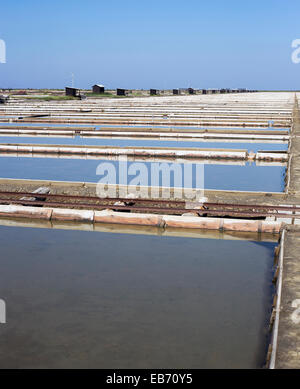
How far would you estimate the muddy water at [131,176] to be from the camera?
1128 cm

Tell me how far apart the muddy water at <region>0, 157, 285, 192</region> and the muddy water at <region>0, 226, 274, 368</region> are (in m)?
4.33

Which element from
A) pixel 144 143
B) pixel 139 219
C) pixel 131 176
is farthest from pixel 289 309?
pixel 144 143

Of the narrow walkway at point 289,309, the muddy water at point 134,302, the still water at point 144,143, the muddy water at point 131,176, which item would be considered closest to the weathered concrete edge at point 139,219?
the muddy water at point 134,302

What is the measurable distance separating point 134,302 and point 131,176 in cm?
694

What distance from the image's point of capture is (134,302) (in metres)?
5.02

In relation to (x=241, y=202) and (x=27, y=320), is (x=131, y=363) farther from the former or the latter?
(x=241, y=202)

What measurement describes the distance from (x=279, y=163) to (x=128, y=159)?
4.51m

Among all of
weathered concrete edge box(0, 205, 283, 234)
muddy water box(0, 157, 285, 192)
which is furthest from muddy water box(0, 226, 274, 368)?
muddy water box(0, 157, 285, 192)

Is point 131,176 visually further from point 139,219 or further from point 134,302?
point 134,302

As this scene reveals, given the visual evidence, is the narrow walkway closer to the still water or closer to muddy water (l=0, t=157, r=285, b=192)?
muddy water (l=0, t=157, r=285, b=192)

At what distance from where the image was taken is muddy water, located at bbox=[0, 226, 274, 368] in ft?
13.5

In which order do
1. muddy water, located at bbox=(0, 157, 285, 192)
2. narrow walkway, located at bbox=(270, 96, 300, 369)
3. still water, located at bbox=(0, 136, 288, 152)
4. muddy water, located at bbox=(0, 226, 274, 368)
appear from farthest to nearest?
still water, located at bbox=(0, 136, 288, 152) < muddy water, located at bbox=(0, 157, 285, 192) < muddy water, located at bbox=(0, 226, 274, 368) < narrow walkway, located at bbox=(270, 96, 300, 369)

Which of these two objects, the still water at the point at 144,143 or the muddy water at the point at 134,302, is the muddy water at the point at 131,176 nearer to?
the still water at the point at 144,143

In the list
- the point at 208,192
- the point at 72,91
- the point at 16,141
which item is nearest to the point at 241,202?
the point at 208,192
